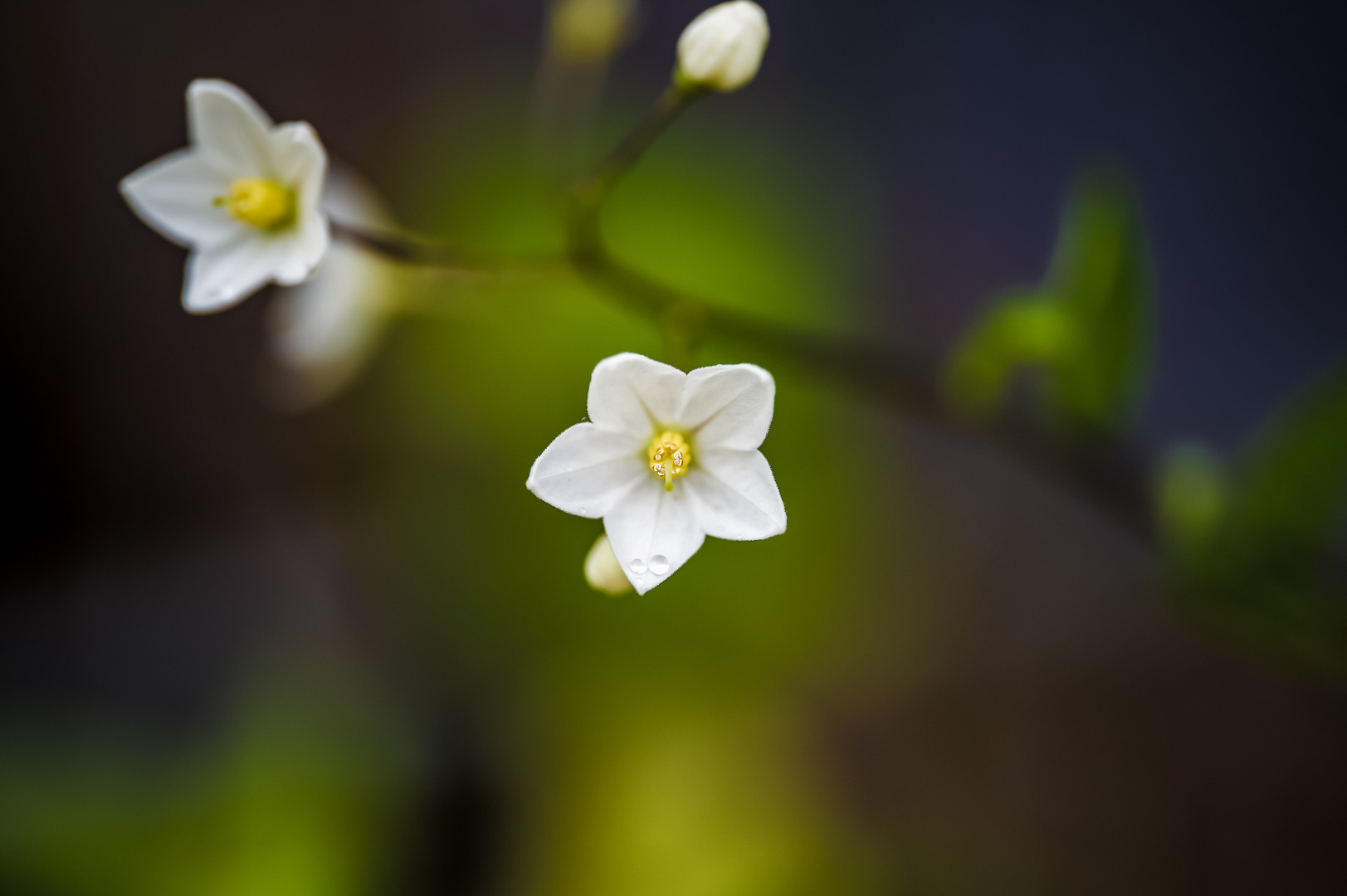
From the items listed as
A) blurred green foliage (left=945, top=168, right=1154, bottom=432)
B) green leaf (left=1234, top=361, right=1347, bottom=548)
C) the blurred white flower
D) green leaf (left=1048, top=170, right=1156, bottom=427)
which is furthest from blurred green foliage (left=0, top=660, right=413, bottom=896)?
green leaf (left=1234, top=361, right=1347, bottom=548)

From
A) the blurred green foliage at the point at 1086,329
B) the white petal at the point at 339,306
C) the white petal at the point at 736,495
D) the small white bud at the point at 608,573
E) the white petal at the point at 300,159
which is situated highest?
the white petal at the point at 339,306

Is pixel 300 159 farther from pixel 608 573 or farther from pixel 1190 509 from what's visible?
pixel 1190 509

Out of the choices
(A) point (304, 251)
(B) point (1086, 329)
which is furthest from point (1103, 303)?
(A) point (304, 251)

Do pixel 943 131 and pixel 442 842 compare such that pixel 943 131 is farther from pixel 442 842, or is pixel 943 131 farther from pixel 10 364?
pixel 10 364

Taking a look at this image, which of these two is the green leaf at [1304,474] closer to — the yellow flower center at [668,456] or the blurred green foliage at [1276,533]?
the blurred green foliage at [1276,533]

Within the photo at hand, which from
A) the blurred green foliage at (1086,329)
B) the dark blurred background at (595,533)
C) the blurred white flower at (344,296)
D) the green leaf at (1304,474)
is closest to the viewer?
the blurred green foliage at (1086,329)

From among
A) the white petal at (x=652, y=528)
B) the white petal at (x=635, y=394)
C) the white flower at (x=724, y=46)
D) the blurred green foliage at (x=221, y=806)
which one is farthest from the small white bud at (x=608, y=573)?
the blurred green foliage at (x=221, y=806)
